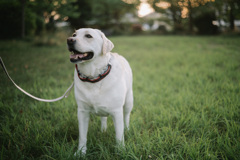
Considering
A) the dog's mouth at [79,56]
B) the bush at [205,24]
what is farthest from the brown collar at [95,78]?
the bush at [205,24]

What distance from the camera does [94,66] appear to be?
71.5 inches

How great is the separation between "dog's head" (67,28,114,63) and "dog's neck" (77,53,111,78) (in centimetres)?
6

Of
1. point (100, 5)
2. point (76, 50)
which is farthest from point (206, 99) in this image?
point (100, 5)

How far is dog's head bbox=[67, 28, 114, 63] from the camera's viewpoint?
5.65 ft

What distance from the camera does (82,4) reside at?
22.4m

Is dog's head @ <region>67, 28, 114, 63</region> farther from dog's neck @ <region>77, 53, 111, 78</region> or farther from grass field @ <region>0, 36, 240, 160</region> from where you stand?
grass field @ <region>0, 36, 240, 160</region>

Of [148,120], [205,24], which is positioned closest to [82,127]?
[148,120]

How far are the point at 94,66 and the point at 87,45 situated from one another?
0.83 ft

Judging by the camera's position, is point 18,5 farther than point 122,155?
Yes

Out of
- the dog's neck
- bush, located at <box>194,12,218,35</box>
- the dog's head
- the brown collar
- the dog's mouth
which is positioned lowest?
the brown collar

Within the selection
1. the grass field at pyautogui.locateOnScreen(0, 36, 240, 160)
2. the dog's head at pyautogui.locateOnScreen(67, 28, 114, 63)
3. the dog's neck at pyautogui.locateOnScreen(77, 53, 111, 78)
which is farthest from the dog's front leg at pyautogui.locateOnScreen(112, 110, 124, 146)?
the dog's head at pyautogui.locateOnScreen(67, 28, 114, 63)

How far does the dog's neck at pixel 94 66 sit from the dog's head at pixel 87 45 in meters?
0.06

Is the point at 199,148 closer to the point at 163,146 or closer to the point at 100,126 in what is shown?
the point at 163,146

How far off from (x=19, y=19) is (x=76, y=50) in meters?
12.2
